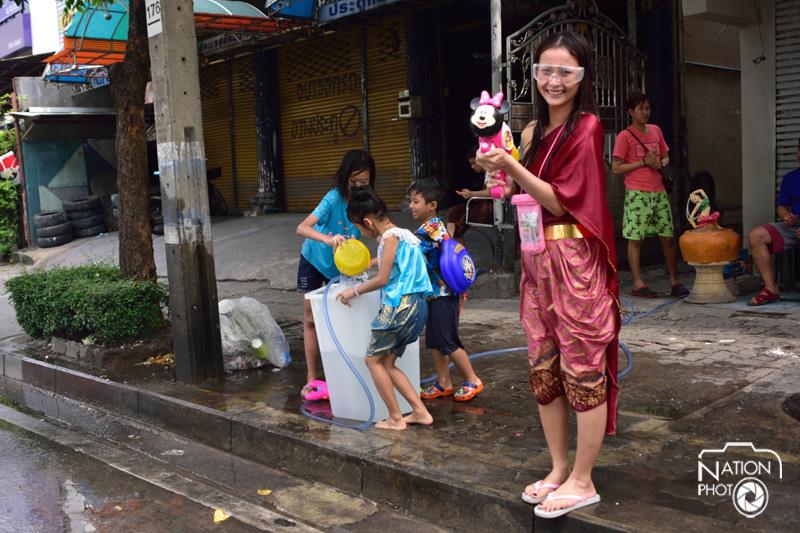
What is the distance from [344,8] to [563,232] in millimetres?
10244

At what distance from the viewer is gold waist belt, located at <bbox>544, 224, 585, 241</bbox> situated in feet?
11.0

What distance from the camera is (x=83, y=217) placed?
18.0 m

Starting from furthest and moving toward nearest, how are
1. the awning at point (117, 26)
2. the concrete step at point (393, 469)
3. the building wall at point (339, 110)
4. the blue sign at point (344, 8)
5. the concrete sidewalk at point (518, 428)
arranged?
the building wall at point (339, 110)
the awning at point (117, 26)
the blue sign at point (344, 8)
the concrete sidewalk at point (518, 428)
the concrete step at point (393, 469)

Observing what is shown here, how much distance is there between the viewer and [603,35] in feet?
30.3

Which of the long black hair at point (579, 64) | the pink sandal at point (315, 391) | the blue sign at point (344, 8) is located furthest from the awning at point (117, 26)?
the long black hair at point (579, 64)

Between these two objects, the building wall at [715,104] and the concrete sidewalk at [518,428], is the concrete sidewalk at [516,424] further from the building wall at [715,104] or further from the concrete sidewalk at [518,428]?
the building wall at [715,104]

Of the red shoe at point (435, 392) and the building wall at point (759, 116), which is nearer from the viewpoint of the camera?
the red shoe at point (435, 392)

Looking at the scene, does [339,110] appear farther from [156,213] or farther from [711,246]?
[711,246]

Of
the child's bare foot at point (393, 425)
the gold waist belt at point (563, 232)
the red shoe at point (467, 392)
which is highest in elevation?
the gold waist belt at point (563, 232)

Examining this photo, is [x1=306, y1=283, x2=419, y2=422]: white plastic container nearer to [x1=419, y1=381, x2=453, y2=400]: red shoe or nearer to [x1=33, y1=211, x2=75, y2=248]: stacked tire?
[x1=419, y1=381, x2=453, y2=400]: red shoe

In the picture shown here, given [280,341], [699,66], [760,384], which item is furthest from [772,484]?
[699,66]

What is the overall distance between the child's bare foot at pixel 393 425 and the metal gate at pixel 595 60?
4.47m

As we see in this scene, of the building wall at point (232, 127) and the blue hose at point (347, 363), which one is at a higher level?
the building wall at point (232, 127)

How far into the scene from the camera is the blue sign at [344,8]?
11977mm
